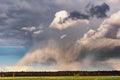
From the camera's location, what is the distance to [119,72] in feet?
382

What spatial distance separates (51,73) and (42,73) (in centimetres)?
294

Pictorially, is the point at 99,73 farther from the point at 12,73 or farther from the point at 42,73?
the point at 12,73

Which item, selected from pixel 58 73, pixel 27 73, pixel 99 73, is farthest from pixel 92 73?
pixel 27 73

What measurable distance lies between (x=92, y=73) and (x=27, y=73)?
20.6m

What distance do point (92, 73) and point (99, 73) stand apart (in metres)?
2.17

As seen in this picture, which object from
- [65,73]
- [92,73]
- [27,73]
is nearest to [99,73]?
[92,73]

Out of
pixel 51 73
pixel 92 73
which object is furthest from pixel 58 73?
pixel 92 73

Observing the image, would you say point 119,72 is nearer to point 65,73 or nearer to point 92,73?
point 92,73

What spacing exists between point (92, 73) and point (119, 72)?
7.48 m

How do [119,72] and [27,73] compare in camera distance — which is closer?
[119,72]

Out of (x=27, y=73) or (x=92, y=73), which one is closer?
(x=92, y=73)

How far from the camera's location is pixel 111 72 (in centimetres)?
12000

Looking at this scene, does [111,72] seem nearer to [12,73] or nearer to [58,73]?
[58,73]

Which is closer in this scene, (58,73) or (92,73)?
(92,73)
